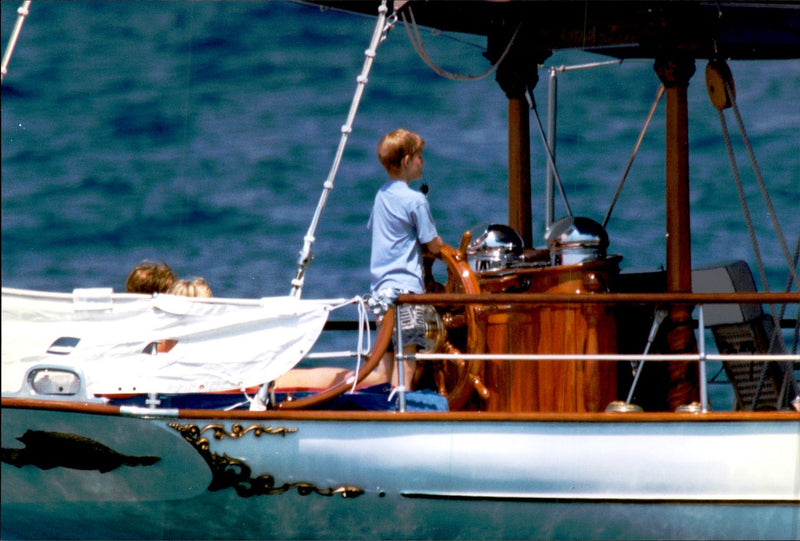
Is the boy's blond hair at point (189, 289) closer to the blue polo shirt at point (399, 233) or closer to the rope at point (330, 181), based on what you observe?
the rope at point (330, 181)

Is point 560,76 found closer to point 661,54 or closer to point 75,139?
point 75,139

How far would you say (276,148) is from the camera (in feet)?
66.8

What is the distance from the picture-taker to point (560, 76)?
2272cm

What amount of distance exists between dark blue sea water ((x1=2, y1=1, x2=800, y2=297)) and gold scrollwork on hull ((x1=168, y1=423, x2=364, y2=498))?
10300mm

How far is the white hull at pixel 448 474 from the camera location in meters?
6.28

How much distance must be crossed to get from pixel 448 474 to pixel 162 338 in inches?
52.0

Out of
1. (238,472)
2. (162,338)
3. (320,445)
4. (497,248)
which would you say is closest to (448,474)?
(320,445)

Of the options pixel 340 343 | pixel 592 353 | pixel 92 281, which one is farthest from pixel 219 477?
pixel 92 281

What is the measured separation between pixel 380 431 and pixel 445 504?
416 mm

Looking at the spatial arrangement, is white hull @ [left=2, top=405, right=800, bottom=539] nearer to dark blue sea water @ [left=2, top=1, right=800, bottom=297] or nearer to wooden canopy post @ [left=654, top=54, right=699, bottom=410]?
wooden canopy post @ [left=654, top=54, right=699, bottom=410]

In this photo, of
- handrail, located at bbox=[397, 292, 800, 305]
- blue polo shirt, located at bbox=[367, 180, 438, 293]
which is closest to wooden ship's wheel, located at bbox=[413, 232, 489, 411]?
blue polo shirt, located at bbox=[367, 180, 438, 293]

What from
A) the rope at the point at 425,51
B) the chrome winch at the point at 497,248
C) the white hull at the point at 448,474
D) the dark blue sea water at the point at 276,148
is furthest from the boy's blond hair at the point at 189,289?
the dark blue sea water at the point at 276,148

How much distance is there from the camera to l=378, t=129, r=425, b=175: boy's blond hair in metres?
6.59

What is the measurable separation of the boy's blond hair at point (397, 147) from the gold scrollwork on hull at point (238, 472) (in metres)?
1.25
